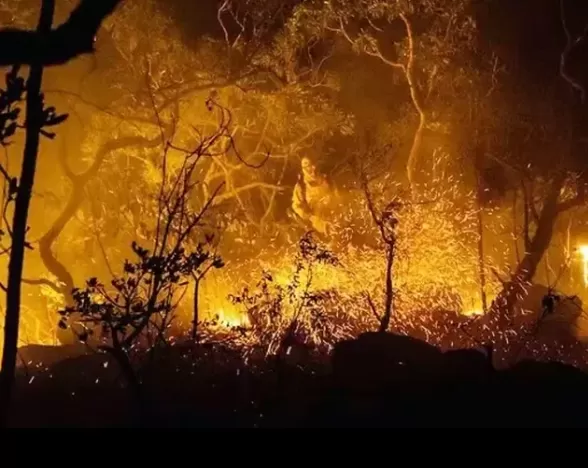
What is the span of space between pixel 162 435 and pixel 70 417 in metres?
3.46

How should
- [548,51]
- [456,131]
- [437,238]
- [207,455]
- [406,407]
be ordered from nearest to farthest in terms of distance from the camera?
[207,455]
[406,407]
[437,238]
[548,51]
[456,131]

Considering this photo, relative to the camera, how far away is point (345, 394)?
809 cm

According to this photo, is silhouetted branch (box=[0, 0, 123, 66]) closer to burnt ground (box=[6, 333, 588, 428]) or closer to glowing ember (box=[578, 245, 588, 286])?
burnt ground (box=[6, 333, 588, 428])

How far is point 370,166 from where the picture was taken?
16.4 meters

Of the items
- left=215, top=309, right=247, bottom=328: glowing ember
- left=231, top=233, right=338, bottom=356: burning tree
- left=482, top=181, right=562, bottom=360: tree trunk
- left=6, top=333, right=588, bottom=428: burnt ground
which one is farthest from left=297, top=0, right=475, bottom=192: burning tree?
left=6, top=333, right=588, bottom=428: burnt ground

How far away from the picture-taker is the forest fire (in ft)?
45.9

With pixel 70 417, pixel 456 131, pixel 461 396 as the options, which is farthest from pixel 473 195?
pixel 70 417

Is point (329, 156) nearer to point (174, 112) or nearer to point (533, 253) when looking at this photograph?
point (174, 112)

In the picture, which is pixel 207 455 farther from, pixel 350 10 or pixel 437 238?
pixel 350 10

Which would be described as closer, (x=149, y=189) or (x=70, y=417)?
(x=70, y=417)

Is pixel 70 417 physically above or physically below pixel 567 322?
below

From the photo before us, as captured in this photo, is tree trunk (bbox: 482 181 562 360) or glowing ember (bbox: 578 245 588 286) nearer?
tree trunk (bbox: 482 181 562 360)

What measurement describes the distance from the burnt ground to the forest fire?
3.94m

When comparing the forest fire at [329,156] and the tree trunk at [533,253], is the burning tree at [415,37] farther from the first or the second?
the tree trunk at [533,253]
